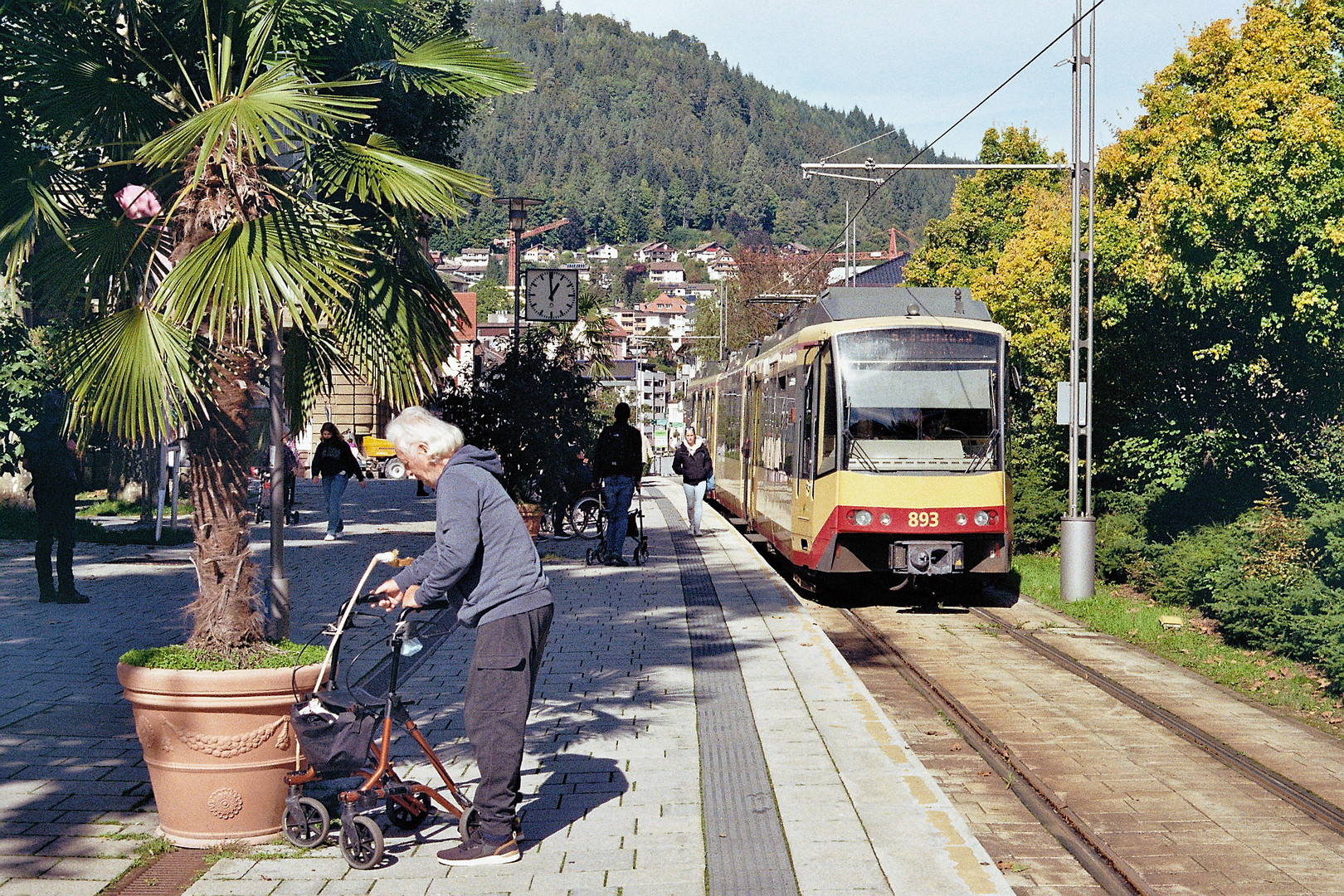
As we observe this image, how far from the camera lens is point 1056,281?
27.6 meters

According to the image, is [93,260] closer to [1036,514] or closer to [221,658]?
[221,658]

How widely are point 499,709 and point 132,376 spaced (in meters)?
2.22

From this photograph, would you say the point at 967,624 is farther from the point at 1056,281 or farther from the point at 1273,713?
the point at 1056,281

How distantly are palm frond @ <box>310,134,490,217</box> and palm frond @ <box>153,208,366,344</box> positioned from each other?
39cm

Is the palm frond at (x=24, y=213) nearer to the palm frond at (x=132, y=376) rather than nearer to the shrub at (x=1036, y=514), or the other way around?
the palm frond at (x=132, y=376)

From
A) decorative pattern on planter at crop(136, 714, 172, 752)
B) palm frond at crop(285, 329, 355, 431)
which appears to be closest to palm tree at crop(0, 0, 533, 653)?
palm frond at crop(285, 329, 355, 431)

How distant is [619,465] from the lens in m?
17.6

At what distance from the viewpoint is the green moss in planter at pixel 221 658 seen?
6086 mm

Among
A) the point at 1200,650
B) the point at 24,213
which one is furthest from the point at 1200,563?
the point at 24,213

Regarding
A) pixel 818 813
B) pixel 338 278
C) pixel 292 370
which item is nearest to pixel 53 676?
pixel 292 370

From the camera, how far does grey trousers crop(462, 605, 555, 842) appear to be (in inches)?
219

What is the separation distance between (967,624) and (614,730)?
7.14m

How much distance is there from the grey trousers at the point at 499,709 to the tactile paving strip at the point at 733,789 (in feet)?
2.87

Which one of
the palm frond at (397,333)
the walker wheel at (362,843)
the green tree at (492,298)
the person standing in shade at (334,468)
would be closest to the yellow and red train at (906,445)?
the palm frond at (397,333)
